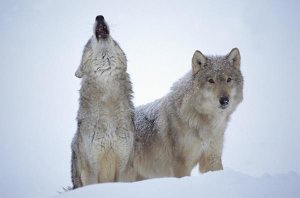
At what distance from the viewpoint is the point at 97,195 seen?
498 cm

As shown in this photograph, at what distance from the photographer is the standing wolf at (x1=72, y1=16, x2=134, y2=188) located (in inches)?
284

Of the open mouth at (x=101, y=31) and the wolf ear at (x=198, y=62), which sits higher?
the open mouth at (x=101, y=31)

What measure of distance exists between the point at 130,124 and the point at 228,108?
214 cm

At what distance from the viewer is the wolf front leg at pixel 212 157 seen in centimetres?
863

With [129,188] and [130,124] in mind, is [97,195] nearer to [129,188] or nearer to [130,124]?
[129,188]

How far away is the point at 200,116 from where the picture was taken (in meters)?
8.66

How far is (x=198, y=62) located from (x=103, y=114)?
2.47m

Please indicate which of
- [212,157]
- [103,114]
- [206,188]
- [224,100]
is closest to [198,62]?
[224,100]

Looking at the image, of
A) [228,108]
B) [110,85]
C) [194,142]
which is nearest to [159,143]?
[194,142]

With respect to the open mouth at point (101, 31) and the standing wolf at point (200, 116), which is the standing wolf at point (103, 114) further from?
the standing wolf at point (200, 116)

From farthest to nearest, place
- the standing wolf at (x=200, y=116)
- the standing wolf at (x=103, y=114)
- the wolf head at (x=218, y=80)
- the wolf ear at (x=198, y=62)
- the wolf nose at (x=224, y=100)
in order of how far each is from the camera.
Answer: the wolf ear at (x=198, y=62) < the standing wolf at (x=200, y=116) < the wolf head at (x=218, y=80) < the wolf nose at (x=224, y=100) < the standing wolf at (x=103, y=114)

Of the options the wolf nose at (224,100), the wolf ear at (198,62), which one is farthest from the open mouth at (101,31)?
the wolf nose at (224,100)

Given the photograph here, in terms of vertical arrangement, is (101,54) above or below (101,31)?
below

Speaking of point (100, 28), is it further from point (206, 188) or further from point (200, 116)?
point (206, 188)
